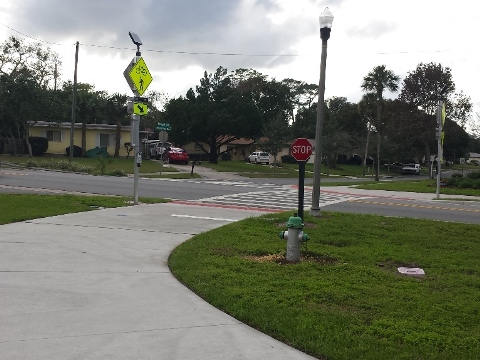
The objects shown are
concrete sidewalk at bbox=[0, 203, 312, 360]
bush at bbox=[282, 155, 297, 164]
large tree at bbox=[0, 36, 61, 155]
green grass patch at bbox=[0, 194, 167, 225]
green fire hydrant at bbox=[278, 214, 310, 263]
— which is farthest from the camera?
bush at bbox=[282, 155, 297, 164]

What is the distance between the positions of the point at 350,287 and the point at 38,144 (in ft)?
165

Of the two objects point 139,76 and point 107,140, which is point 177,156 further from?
point 139,76

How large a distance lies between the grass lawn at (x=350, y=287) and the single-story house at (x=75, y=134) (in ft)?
155

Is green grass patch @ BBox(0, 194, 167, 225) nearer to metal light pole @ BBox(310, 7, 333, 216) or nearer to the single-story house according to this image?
metal light pole @ BBox(310, 7, 333, 216)

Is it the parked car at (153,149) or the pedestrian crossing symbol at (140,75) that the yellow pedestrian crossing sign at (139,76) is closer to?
the pedestrian crossing symbol at (140,75)

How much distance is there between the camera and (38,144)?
52.7 meters

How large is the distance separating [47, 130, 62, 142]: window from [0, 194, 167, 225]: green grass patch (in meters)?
40.1

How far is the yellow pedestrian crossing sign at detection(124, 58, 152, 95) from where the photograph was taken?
53.6ft

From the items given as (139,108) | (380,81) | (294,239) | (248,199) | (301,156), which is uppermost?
(380,81)

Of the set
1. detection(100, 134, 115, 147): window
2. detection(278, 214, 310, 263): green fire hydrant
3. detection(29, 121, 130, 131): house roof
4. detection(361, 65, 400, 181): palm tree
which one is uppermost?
detection(361, 65, 400, 181): palm tree

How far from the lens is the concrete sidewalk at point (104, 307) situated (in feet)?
15.8

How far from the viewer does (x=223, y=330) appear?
5.39 meters

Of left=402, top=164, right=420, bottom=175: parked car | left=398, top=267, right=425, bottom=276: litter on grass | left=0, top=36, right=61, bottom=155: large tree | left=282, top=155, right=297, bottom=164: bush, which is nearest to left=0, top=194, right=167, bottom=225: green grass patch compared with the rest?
left=398, top=267, right=425, bottom=276: litter on grass

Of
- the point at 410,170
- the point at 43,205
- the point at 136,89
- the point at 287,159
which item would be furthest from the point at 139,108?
the point at 410,170
